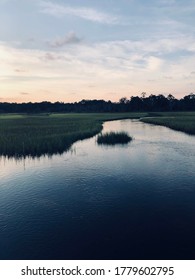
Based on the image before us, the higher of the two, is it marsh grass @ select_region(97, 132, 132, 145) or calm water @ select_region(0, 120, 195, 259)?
marsh grass @ select_region(97, 132, 132, 145)

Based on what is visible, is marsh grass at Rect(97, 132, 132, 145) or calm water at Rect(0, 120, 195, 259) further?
marsh grass at Rect(97, 132, 132, 145)

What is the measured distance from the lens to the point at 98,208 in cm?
1772

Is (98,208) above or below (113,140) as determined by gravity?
below

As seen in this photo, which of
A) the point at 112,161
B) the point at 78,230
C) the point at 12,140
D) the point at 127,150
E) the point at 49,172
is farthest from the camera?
the point at 12,140

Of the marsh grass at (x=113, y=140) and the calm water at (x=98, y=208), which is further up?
the marsh grass at (x=113, y=140)

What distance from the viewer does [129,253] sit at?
1240 cm

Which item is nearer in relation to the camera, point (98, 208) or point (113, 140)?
point (98, 208)

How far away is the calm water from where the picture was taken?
1293 centimetres

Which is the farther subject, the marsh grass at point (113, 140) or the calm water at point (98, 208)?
the marsh grass at point (113, 140)

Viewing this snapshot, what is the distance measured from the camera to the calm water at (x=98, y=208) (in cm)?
1293
